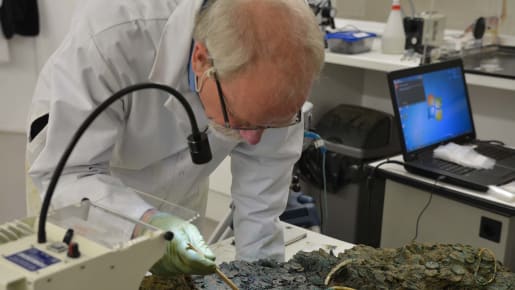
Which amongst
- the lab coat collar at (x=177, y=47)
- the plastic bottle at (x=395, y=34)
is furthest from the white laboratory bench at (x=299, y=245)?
the plastic bottle at (x=395, y=34)

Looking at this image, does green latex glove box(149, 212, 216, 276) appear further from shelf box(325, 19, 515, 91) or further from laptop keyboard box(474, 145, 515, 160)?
shelf box(325, 19, 515, 91)

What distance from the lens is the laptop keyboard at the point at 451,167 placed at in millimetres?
1972

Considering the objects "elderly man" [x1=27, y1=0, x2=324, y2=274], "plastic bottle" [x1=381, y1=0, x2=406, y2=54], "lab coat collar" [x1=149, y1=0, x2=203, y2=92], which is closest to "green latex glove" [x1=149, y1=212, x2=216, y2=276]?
"elderly man" [x1=27, y1=0, x2=324, y2=274]

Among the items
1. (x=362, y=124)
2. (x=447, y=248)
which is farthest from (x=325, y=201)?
(x=447, y=248)

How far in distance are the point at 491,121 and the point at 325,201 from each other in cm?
90

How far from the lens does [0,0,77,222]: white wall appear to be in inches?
113

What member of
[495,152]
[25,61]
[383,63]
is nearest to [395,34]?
[383,63]

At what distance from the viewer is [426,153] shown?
208 cm

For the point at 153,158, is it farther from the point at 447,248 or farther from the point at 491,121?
the point at 491,121

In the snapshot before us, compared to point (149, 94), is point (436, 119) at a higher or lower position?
lower

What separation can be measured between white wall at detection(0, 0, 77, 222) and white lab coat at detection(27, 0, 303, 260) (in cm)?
175

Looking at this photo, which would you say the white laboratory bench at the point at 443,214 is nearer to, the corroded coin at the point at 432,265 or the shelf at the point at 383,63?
the shelf at the point at 383,63

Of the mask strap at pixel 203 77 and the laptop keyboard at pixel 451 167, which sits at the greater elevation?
the mask strap at pixel 203 77

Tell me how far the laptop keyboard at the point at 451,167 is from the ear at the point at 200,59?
4.01 feet
